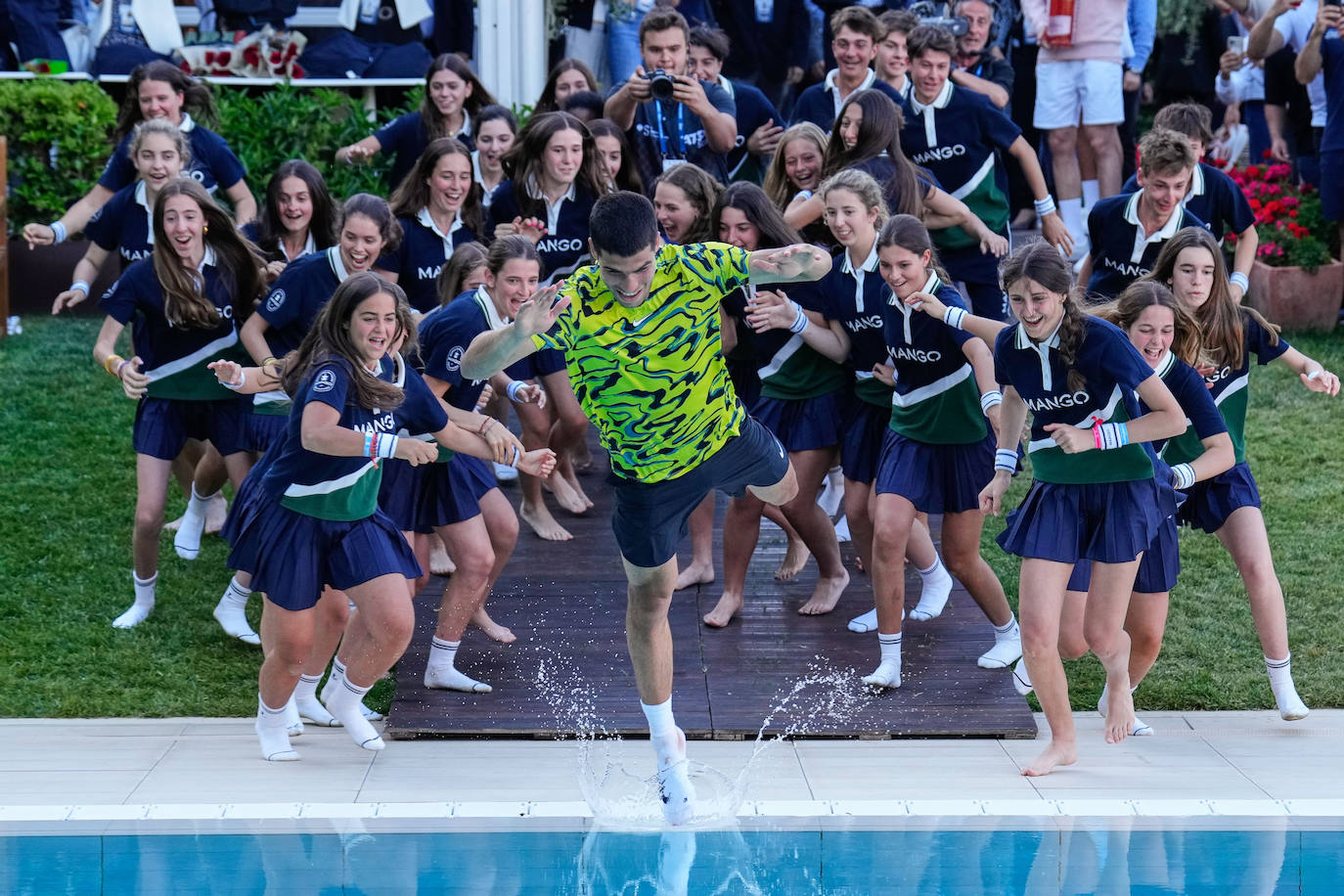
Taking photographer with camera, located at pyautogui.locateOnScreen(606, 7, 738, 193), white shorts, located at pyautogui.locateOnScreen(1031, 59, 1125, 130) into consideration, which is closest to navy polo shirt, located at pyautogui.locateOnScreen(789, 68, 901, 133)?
photographer with camera, located at pyautogui.locateOnScreen(606, 7, 738, 193)

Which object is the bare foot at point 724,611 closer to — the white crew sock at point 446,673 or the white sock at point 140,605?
the white crew sock at point 446,673

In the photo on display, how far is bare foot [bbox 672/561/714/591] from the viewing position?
6742 millimetres

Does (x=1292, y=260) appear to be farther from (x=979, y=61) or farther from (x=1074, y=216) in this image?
(x=979, y=61)

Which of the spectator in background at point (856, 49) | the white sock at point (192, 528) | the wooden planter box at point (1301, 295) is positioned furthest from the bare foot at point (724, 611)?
the wooden planter box at point (1301, 295)

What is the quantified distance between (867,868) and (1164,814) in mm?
836

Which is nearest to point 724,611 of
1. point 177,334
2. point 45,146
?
point 177,334

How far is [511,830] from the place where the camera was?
434 centimetres

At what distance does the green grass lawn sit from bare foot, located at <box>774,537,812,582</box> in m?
0.92

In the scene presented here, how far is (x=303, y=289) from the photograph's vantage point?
6.22 meters

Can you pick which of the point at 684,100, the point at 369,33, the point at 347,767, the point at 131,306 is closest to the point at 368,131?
the point at 369,33

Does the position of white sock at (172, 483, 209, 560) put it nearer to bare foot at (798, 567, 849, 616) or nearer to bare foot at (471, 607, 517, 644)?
bare foot at (471, 607, 517, 644)

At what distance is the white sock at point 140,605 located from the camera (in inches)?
257

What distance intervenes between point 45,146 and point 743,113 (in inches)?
202

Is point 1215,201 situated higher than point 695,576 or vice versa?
point 1215,201
